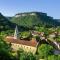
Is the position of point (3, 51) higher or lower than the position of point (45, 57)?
higher

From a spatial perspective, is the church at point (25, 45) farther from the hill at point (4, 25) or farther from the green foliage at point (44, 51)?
the hill at point (4, 25)

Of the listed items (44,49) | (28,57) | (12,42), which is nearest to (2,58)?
(28,57)

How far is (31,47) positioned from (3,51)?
80.6 feet

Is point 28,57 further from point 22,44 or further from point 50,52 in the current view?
point 22,44

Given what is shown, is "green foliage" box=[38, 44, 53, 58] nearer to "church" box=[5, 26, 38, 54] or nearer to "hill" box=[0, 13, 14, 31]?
"church" box=[5, 26, 38, 54]

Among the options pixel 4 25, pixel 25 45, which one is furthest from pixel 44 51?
pixel 4 25

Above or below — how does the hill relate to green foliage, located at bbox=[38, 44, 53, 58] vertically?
below

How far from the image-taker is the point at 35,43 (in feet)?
230

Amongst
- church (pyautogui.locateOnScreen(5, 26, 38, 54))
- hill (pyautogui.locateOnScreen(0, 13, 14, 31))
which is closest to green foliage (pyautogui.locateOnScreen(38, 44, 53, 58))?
church (pyautogui.locateOnScreen(5, 26, 38, 54))

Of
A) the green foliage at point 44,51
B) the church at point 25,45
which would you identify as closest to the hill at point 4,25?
the church at point 25,45

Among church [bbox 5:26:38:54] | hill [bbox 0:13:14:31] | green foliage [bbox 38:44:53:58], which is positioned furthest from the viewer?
hill [bbox 0:13:14:31]

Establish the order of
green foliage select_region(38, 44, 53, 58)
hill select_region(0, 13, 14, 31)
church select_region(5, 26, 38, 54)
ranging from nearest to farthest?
green foliage select_region(38, 44, 53, 58)
church select_region(5, 26, 38, 54)
hill select_region(0, 13, 14, 31)

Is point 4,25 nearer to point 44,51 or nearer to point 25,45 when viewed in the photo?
point 25,45

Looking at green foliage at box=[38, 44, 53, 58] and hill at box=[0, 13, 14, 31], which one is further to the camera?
hill at box=[0, 13, 14, 31]
